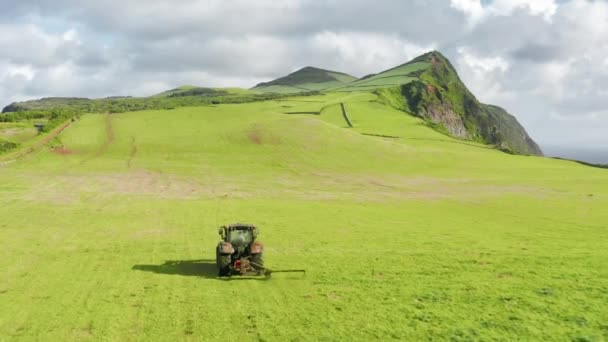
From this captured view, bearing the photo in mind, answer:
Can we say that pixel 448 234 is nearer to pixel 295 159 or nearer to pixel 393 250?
pixel 393 250

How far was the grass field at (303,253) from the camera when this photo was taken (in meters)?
18.3

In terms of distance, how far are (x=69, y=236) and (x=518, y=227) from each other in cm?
3478

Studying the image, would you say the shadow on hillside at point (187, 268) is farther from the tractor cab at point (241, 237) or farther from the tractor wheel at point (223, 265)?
the tractor cab at point (241, 237)

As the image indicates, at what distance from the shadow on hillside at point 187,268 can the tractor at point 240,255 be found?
42 cm

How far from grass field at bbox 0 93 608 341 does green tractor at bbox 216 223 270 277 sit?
1045mm

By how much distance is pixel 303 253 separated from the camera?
29.8 meters

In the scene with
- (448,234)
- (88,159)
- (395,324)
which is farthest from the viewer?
(88,159)

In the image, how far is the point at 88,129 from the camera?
368 feet

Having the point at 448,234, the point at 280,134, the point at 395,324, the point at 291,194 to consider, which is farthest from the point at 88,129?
the point at 395,324

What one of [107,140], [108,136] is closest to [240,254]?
[107,140]

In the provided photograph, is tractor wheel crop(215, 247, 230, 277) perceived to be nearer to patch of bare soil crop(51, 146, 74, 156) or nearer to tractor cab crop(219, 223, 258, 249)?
tractor cab crop(219, 223, 258, 249)

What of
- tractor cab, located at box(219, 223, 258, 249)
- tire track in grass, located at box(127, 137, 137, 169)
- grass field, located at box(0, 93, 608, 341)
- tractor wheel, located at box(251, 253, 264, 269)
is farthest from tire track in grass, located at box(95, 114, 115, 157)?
tractor wheel, located at box(251, 253, 264, 269)

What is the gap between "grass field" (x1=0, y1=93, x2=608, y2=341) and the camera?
18.3 meters

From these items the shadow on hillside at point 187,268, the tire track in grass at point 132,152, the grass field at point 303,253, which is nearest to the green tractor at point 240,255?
the shadow on hillside at point 187,268
